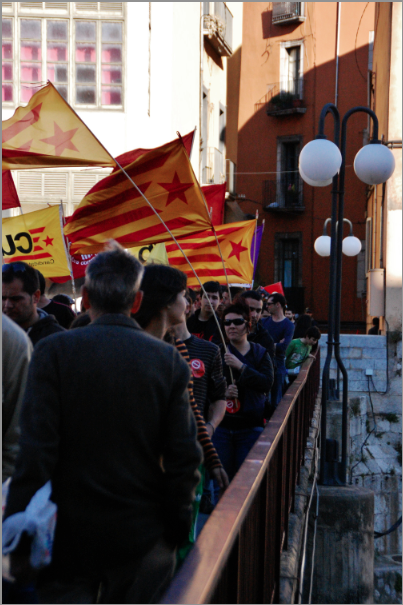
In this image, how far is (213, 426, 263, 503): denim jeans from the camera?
207 inches

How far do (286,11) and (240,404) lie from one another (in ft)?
90.2

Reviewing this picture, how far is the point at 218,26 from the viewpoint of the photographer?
21141 mm

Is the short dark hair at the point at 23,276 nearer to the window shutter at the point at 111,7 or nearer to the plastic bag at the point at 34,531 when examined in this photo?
the plastic bag at the point at 34,531

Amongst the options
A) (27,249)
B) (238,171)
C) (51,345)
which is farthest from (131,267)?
(238,171)

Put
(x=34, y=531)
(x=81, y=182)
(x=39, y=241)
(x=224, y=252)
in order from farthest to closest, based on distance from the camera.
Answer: (x=81, y=182) < (x=224, y=252) < (x=39, y=241) < (x=34, y=531)

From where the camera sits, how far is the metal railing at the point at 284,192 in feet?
96.3

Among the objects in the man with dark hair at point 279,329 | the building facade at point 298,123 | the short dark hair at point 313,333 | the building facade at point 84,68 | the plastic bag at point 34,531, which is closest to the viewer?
the plastic bag at point 34,531

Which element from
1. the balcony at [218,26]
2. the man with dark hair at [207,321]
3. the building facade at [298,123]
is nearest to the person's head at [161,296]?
the man with dark hair at [207,321]

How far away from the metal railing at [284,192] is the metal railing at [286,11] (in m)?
6.47

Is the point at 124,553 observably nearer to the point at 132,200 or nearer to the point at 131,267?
the point at 131,267

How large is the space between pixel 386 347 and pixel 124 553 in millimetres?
14244

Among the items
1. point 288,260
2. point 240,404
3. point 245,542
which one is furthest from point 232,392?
point 288,260

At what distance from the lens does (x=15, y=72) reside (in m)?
15.5

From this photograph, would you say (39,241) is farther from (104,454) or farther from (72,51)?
(72,51)
